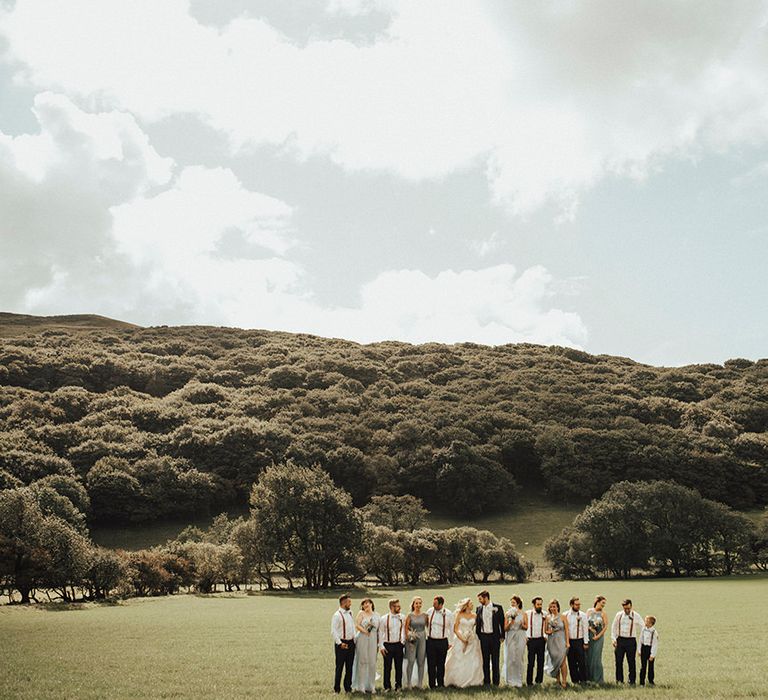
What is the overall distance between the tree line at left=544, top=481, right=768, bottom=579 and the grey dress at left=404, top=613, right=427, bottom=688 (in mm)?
67903

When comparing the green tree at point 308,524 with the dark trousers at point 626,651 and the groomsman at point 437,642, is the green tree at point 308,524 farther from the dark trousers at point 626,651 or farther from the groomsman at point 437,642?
the dark trousers at point 626,651

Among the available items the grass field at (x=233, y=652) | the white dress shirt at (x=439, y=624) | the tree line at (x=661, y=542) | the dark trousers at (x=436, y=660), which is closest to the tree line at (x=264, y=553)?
the tree line at (x=661, y=542)

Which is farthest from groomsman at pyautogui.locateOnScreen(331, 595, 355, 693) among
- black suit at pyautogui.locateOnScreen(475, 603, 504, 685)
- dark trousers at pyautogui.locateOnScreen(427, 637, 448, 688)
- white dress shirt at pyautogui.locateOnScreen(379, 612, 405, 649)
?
black suit at pyautogui.locateOnScreen(475, 603, 504, 685)

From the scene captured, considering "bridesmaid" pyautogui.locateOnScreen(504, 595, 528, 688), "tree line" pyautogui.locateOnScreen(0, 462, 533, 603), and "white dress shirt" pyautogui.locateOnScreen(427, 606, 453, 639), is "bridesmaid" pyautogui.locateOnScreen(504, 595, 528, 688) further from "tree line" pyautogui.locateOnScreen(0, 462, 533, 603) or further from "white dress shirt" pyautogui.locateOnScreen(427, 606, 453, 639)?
"tree line" pyautogui.locateOnScreen(0, 462, 533, 603)

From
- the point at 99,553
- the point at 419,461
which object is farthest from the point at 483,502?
the point at 99,553

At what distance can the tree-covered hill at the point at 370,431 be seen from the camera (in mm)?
110131

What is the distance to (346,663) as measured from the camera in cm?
1739

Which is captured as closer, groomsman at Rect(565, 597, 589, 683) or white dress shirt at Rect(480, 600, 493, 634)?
white dress shirt at Rect(480, 600, 493, 634)

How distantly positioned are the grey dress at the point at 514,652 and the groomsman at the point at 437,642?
5.66 ft

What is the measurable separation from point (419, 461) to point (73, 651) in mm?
98732

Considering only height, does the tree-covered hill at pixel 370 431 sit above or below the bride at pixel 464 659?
above

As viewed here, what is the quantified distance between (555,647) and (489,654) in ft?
6.49

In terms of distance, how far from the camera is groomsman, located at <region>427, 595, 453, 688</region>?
58.2ft

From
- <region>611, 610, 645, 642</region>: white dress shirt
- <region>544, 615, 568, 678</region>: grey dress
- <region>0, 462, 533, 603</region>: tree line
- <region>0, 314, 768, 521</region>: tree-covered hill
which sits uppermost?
<region>0, 314, 768, 521</region>: tree-covered hill
